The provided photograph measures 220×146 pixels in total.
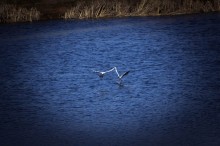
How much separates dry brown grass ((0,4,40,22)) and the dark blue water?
2.05 meters

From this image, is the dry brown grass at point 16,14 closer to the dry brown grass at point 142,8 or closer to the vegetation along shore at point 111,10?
the vegetation along shore at point 111,10

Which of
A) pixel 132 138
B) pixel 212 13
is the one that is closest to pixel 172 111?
pixel 132 138

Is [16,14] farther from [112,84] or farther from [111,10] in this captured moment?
[112,84]

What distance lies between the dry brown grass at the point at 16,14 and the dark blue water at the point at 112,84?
2054 millimetres

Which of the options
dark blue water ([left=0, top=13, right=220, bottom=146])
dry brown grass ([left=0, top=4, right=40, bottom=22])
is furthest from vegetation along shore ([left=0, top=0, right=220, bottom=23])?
dark blue water ([left=0, top=13, right=220, bottom=146])

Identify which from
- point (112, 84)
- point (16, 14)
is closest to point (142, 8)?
point (16, 14)

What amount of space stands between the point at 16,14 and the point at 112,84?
18800mm

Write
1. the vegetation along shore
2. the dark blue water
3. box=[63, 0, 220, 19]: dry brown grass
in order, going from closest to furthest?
the dark blue water → the vegetation along shore → box=[63, 0, 220, 19]: dry brown grass

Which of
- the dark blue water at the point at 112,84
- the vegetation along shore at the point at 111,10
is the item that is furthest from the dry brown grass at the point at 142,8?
the dark blue water at the point at 112,84

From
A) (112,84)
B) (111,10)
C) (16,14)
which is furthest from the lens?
(111,10)

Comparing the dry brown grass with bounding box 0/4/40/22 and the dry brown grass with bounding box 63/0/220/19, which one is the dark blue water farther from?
the dry brown grass with bounding box 63/0/220/19

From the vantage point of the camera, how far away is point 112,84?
2245cm

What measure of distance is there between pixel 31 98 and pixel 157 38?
44.0ft

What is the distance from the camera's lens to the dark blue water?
1636cm
